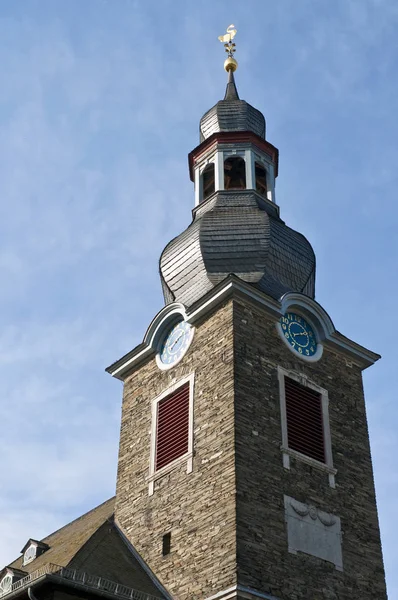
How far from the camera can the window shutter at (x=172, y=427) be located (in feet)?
83.8

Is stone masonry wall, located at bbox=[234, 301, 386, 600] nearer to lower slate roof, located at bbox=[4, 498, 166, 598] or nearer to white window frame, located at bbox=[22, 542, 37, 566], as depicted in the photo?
lower slate roof, located at bbox=[4, 498, 166, 598]

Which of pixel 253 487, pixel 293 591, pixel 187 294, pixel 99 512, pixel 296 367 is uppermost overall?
pixel 187 294

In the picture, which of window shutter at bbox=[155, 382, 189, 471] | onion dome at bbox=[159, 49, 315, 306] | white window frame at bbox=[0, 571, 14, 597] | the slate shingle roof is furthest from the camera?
onion dome at bbox=[159, 49, 315, 306]

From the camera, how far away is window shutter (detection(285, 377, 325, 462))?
25250mm

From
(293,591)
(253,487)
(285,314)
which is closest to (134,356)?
(285,314)

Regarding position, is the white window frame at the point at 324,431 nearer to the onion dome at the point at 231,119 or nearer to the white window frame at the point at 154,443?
the white window frame at the point at 154,443

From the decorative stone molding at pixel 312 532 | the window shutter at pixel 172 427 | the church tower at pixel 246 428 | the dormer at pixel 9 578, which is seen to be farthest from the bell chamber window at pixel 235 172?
the dormer at pixel 9 578

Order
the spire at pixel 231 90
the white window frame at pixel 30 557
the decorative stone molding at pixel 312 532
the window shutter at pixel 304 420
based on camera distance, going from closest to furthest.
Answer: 1. the decorative stone molding at pixel 312 532
2. the window shutter at pixel 304 420
3. the white window frame at pixel 30 557
4. the spire at pixel 231 90

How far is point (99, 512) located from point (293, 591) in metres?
8.08

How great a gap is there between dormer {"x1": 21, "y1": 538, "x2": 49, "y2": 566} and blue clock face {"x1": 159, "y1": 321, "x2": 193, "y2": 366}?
5.53 metres

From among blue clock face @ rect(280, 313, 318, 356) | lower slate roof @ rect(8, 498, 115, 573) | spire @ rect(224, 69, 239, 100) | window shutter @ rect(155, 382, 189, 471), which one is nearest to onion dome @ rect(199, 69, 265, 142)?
spire @ rect(224, 69, 239, 100)

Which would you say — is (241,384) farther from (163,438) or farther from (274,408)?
(163,438)

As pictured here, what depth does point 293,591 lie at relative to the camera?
2244 cm

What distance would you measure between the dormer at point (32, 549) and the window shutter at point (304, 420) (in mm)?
6878
